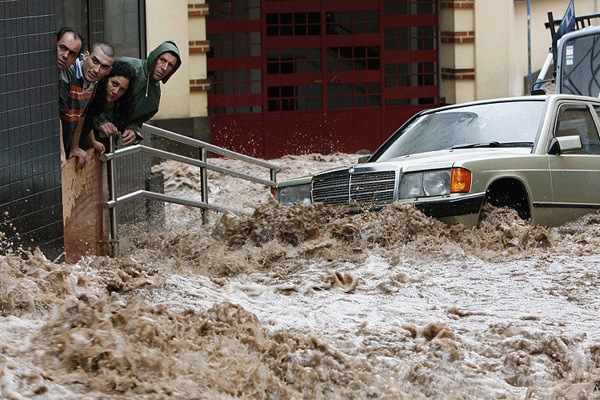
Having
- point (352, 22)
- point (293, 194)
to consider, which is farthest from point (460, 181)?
point (352, 22)

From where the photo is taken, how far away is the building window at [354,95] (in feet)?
71.9

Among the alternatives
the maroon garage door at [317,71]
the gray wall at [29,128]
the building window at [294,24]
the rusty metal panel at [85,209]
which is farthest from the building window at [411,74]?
the gray wall at [29,128]

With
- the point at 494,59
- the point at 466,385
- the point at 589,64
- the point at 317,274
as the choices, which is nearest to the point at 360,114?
the point at 494,59

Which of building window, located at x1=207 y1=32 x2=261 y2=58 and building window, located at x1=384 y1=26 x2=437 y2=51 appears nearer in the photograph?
building window, located at x1=207 y1=32 x2=261 y2=58

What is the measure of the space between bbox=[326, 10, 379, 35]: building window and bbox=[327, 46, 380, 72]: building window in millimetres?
285

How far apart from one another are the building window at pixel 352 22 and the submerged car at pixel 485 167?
933 centimetres

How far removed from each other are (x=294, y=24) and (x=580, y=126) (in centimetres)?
992

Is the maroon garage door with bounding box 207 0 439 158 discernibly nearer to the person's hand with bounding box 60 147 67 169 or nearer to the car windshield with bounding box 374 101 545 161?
the car windshield with bounding box 374 101 545 161

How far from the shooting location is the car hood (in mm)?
10742

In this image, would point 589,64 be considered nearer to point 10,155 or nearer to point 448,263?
point 448,263

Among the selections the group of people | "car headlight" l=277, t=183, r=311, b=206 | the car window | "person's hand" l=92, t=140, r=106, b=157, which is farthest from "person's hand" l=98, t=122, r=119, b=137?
the car window

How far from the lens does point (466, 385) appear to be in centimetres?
683

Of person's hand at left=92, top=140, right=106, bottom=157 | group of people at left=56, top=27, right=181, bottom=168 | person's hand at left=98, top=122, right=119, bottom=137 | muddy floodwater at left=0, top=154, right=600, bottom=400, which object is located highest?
group of people at left=56, top=27, right=181, bottom=168

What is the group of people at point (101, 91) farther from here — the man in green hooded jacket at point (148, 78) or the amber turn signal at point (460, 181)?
the amber turn signal at point (460, 181)
